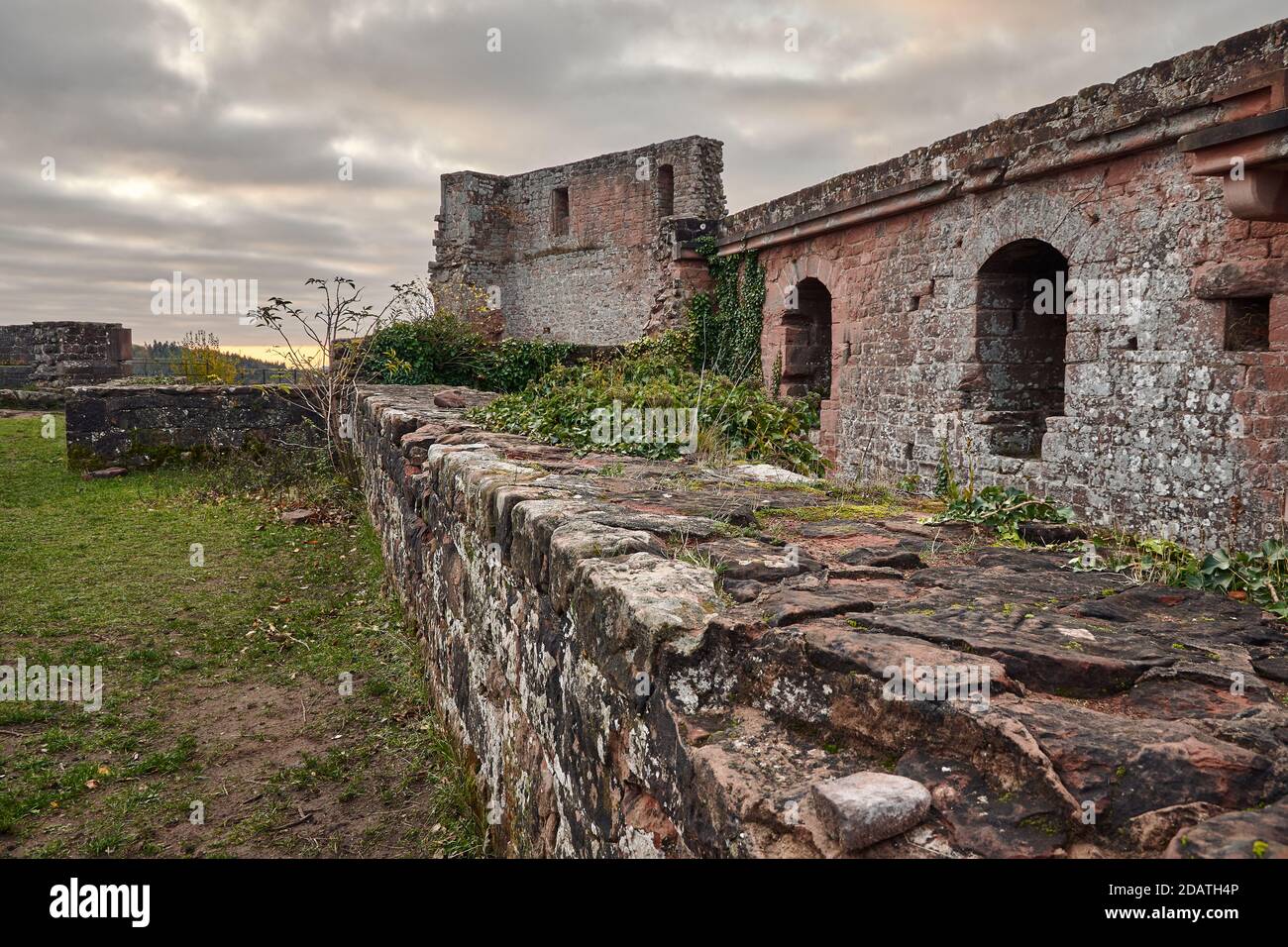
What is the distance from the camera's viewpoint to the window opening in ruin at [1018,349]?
873cm

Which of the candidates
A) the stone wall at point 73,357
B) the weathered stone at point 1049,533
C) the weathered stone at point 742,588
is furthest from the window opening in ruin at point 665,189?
the weathered stone at point 742,588

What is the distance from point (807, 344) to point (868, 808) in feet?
37.5

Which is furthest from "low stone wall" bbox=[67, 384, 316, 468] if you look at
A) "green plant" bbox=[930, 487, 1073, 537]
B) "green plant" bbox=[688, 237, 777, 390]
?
"green plant" bbox=[930, 487, 1073, 537]

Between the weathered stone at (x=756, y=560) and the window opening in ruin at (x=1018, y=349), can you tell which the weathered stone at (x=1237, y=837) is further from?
the window opening in ruin at (x=1018, y=349)

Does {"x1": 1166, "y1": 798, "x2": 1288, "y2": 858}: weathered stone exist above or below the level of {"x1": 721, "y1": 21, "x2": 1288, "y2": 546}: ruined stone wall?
below

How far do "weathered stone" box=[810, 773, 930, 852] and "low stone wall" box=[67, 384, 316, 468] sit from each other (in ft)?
40.2

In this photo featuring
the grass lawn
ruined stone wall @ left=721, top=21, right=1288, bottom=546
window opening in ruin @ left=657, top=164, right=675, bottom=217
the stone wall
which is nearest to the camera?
the grass lawn

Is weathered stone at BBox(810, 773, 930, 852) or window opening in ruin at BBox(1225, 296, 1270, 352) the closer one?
weathered stone at BBox(810, 773, 930, 852)

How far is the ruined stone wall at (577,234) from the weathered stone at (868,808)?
21.5 meters

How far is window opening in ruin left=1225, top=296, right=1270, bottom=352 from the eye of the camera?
249 inches

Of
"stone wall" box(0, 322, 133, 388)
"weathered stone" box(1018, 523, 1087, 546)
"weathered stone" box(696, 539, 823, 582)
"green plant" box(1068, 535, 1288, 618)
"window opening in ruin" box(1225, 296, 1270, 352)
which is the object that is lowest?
"green plant" box(1068, 535, 1288, 618)

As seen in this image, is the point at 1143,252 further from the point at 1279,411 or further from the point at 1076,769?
the point at 1076,769

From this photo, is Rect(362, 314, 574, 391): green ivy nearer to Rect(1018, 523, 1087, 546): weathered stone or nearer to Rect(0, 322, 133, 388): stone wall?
Rect(0, 322, 133, 388): stone wall
